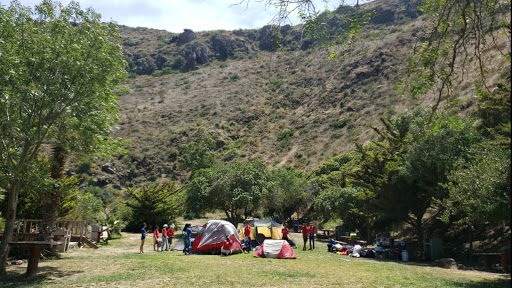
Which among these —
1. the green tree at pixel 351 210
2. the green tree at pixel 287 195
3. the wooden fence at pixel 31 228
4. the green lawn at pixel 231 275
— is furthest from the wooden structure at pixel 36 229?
the green tree at pixel 287 195

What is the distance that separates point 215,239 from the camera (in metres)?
19.1

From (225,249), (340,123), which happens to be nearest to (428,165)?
(225,249)

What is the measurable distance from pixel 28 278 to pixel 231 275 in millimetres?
5959

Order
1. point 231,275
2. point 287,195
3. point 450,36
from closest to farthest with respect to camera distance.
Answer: point 450,36, point 231,275, point 287,195

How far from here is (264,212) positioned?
43188 mm

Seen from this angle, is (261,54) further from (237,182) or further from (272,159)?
(237,182)

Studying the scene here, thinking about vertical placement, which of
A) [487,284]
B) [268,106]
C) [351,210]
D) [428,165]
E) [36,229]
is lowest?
[487,284]

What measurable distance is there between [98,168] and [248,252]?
189 feet

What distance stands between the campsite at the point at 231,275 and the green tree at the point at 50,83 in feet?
7.15

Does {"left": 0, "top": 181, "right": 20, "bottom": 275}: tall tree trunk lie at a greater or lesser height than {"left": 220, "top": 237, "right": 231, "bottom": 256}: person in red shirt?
greater

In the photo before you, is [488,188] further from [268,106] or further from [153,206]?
[268,106]

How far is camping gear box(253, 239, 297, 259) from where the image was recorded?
16891mm

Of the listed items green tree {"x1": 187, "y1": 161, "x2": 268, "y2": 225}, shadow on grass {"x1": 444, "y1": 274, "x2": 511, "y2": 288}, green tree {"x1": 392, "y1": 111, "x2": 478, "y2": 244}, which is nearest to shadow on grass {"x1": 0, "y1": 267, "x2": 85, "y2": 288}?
shadow on grass {"x1": 444, "y1": 274, "x2": 511, "y2": 288}

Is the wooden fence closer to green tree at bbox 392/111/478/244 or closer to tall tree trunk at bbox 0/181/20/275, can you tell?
tall tree trunk at bbox 0/181/20/275
